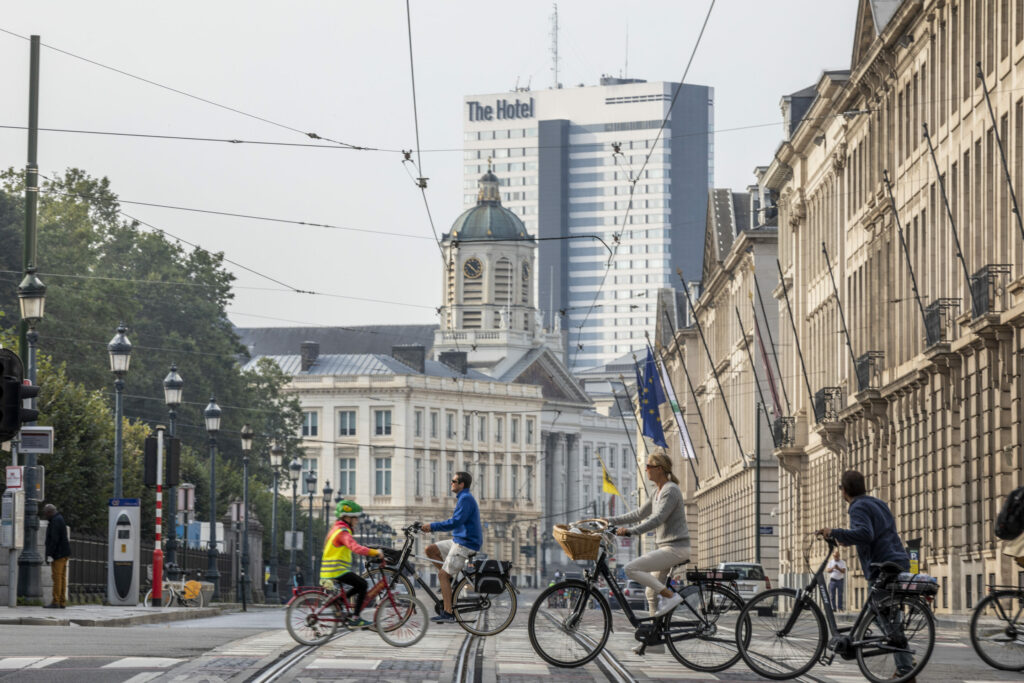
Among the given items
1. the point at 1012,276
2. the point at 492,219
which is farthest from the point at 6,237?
the point at 492,219

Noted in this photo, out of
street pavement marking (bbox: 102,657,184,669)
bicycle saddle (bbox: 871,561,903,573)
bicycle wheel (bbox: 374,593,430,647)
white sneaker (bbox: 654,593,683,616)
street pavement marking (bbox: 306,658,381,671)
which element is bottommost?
street pavement marking (bbox: 306,658,381,671)

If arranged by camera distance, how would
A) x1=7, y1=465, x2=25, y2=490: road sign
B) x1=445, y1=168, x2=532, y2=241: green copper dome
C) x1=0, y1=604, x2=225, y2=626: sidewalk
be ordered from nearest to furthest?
1. x1=0, y1=604, x2=225, y2=626: sidewalk
2. x1=7, y1=465, x2=25, y2=490: road sign
3. x1=445, y1=168, x2=532, y2=241: green copper dome

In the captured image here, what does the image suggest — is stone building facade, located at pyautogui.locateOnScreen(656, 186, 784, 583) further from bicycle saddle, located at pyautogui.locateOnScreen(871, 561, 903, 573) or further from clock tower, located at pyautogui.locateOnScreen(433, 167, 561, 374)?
clock tower, located at pyautogui.locateOnScreen(433, 167, 561, 374)

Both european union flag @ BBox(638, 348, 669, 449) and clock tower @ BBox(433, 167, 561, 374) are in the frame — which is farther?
clock tower @ BBox(433, 167, 561, 374)

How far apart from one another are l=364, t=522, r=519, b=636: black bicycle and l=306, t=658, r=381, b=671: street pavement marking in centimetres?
191

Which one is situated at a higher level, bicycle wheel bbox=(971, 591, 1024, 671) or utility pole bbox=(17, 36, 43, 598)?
utility pole bbox=(17, 36, 43, 598)

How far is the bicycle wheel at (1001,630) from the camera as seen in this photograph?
1794 cm

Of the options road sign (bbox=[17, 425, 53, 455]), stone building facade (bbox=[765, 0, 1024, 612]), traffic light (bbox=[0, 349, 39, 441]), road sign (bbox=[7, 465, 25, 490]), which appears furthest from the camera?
stone building facade (bbox=[765, 0, 1024, 612])

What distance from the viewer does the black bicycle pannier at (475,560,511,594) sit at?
21.4 meters

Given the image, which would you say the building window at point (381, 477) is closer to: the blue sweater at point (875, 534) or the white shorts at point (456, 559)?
the white shorts at point (456, 559)

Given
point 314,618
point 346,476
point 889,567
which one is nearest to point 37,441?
point 314,618

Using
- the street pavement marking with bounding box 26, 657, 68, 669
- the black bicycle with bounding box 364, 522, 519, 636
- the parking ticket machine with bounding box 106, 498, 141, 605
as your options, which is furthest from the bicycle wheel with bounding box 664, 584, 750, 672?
the parking ticket machine with bounding box 106, 498, 141, 605

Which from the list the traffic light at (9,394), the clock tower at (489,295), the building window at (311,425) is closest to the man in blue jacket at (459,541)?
the traffic light at (9,394)

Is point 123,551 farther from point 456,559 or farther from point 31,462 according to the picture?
point 456,559
